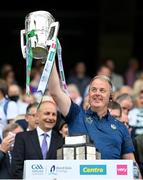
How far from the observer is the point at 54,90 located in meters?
7.60

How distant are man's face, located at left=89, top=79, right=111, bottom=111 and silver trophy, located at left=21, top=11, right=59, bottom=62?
722 millimetres

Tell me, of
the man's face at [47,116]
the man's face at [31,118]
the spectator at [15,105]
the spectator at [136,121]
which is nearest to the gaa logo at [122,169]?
the man's face at [47,116]

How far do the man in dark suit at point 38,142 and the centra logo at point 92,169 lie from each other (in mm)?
2423

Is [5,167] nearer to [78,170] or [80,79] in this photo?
[78,170]

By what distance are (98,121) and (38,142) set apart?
5.80 ft

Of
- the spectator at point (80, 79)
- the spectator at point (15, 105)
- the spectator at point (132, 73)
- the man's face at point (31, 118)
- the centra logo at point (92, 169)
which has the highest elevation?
the spectator at point (132, 73)

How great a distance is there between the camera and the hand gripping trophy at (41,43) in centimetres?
725

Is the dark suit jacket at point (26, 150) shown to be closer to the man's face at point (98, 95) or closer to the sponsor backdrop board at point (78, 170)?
the man's face at point (98, 95)

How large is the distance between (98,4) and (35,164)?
55.4ft

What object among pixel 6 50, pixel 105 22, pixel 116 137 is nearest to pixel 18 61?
pixel 6 50

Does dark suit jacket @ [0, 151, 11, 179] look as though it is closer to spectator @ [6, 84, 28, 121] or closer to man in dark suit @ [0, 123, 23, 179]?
man in dark suit @ [0, 123, 23, 179]

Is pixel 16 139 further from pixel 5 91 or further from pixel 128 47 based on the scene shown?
pixel 128 47

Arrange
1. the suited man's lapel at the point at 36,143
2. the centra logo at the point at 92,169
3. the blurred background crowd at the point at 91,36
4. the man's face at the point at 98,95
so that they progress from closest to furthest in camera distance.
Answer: the centra logo at the point at 92,169 < the man's face at the point at 98,95 < the suited man's lapel at the point at 36,143 < the blurred background crowd at the point at 91,36

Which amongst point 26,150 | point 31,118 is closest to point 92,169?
point 26,150
